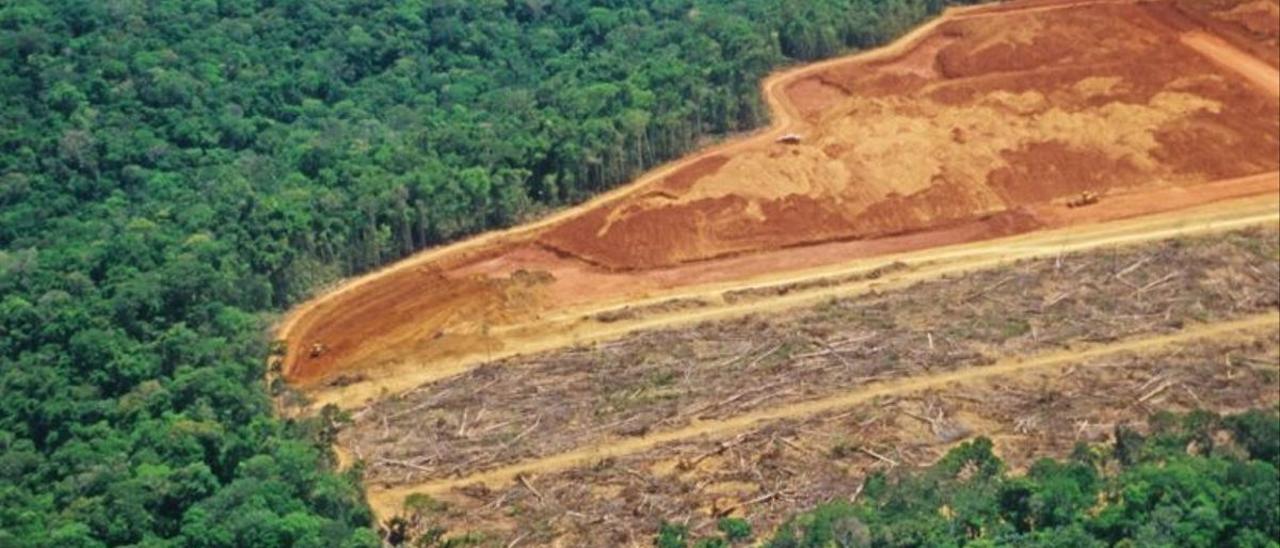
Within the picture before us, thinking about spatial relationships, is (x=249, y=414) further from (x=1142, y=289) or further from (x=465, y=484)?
(x=1142, y=289)

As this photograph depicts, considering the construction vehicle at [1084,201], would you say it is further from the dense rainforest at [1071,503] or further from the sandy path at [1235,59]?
the dense rainforest at [1071,503]

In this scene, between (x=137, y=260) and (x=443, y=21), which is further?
(x=443, y=21)

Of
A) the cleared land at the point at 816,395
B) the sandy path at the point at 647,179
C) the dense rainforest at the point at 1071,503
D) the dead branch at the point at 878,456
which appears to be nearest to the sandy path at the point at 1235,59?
the sandy path at the point at 647,179

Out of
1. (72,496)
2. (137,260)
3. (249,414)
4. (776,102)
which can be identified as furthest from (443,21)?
(72,496)

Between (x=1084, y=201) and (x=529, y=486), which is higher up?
(x=1084, y=201)

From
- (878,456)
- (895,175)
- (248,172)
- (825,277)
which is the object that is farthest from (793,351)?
(248,172)

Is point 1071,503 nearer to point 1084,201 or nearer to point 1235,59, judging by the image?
A: point 1084,201

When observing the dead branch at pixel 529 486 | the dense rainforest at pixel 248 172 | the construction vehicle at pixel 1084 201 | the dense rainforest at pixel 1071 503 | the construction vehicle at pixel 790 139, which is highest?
the dense rainforest at pixel 248 172
